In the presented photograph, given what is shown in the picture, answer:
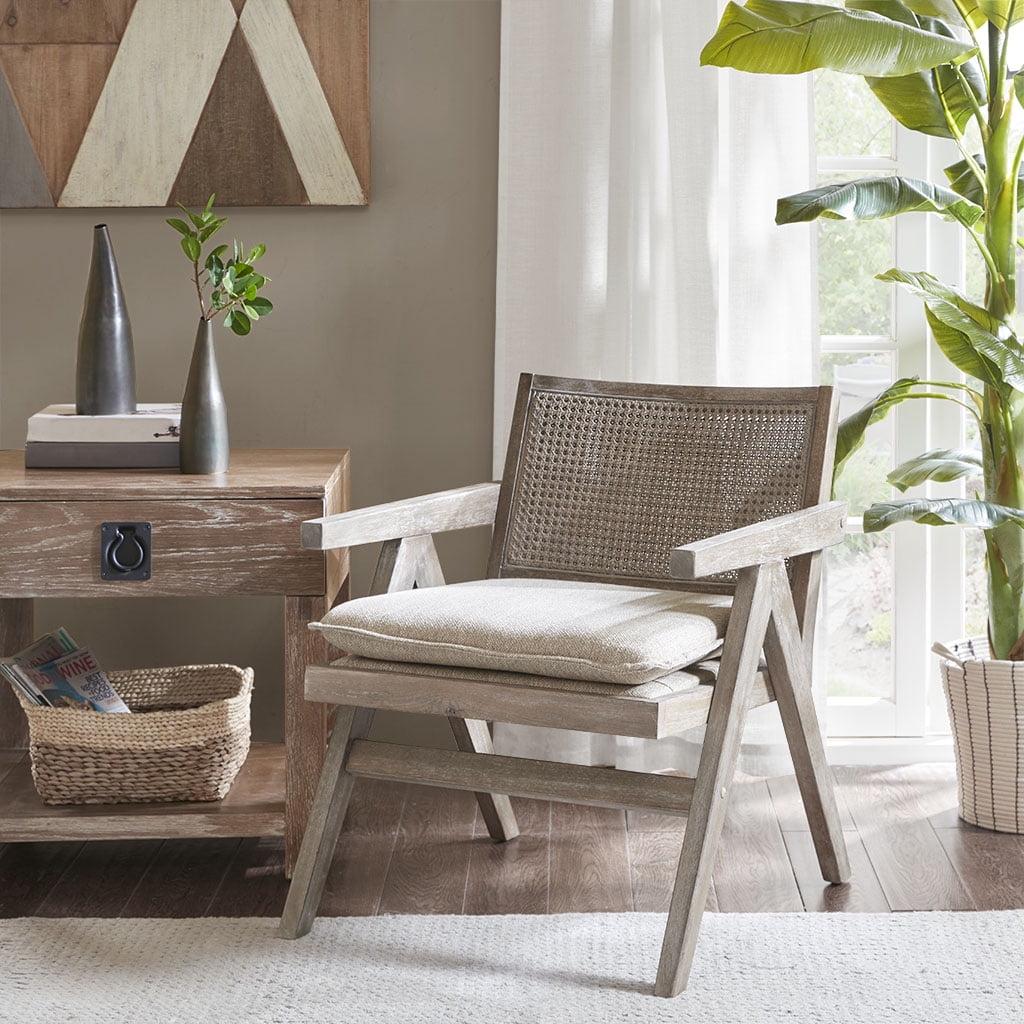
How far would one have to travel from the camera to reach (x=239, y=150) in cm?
270

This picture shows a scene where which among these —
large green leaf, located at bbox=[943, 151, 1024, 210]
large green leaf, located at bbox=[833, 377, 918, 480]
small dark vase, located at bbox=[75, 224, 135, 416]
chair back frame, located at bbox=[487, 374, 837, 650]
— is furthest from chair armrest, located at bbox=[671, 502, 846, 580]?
small dark vase, located at bbox=[75, 224, 135, 416]

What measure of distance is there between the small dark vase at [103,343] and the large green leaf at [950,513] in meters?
1.30

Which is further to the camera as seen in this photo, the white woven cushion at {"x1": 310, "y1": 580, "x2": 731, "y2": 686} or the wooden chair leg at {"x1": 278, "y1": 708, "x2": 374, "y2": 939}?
the wooden chair leg at {"x1": 278, "y1": 708, "x2": 374, "y2": 939}

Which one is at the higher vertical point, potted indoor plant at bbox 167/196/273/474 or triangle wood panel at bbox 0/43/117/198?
triangle wood panel at bbox 0/43/117/198

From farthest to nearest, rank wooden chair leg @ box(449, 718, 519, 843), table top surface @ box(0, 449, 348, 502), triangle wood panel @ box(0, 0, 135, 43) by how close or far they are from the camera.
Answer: triangle wood panel @ box(0, 0, 135, 43)
wooden chair leg @ box(449, 718, 519, 843)
table top surface @ box(0, 449, 348, 502)

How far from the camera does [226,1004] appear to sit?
5.83ft

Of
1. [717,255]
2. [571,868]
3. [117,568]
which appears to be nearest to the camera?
[117,568]

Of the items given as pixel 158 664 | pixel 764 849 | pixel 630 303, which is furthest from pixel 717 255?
pixel 158 664

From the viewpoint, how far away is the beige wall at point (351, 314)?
2.75m

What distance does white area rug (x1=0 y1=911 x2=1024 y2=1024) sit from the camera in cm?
176

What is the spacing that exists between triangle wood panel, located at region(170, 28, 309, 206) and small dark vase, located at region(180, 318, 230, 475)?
22.0 inches

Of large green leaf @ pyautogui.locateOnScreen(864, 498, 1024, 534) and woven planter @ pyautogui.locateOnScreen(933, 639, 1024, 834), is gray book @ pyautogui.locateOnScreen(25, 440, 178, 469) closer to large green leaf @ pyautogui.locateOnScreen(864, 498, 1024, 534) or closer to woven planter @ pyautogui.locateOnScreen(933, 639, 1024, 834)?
large green leaf @ pyautogui.locateOnScreen(864, 498, 1024, 534)

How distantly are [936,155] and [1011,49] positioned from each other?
0.26m

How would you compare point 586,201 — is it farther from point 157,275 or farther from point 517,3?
point 157,275
